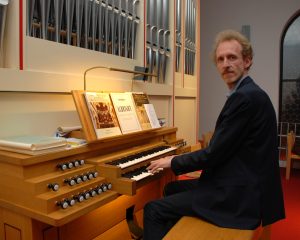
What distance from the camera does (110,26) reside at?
2842mm

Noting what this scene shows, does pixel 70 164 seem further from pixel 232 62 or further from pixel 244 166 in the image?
pixel 232 62

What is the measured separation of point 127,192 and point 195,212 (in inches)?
17.4

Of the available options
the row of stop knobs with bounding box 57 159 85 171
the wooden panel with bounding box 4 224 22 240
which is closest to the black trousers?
the row of stop knobs with bounding box 57 159 85 171

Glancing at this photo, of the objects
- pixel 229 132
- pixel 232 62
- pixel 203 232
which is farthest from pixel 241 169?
pixel 232 62

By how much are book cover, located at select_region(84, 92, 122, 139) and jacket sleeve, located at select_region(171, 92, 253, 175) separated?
2.38 ft

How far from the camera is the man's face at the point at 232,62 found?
2.01 metres

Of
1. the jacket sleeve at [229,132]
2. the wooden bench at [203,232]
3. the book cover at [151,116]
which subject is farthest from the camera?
the book cover at [151,116]

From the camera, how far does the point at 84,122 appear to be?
2.10m

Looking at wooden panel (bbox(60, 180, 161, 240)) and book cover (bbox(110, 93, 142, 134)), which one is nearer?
wooden panel (bbox(60, 180, 161, 240))

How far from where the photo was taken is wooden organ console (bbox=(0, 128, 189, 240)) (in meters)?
1.64

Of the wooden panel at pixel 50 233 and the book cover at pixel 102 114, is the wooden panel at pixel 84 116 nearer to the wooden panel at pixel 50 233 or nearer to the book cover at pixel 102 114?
the book cover at pixel 102 114

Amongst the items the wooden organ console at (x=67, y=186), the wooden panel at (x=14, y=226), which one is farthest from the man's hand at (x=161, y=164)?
the wooden panel at (x=14, y=226)

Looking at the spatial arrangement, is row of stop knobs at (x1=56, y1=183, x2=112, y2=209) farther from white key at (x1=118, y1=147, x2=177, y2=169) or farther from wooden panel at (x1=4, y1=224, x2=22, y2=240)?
wooden panel at (x1=4, y1=224, x2=22, y2=240)

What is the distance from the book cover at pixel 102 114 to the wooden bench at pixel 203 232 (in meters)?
0.82
